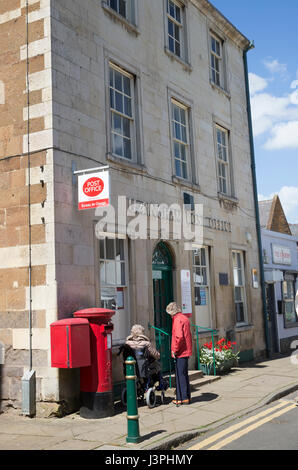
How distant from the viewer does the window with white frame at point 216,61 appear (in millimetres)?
15312

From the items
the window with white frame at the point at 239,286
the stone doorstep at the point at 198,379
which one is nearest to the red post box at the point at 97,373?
the stone doorstep at the point at 198,379

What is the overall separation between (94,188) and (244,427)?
439 centimetres

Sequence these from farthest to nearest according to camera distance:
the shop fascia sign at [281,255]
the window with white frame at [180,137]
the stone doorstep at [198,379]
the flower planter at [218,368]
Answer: the shop fascia sign at [281,255], the window with white frame at [180,137], the flower planter at [218,368], the stone doorstep at [198,379]

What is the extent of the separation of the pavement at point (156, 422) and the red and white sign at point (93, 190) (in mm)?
3433

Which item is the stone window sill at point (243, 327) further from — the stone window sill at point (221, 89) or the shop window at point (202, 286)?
the stone window sill at point (221, 89)

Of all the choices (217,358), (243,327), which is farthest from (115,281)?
(243,327)

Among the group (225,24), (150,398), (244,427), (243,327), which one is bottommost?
(244,427)

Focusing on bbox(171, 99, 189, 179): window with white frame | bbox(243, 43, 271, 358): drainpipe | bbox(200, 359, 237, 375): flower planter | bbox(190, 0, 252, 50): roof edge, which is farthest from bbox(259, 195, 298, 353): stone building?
bbox(190, 0, 252, 50): roof edge

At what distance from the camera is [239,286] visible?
49.5ft

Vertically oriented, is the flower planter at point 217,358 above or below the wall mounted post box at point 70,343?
below

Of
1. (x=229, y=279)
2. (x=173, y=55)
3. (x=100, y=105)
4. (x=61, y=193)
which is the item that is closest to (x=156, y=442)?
(x=61, y=193)

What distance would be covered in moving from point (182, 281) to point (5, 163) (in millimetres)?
5024

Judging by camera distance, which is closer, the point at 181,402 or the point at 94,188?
the point at 94,188

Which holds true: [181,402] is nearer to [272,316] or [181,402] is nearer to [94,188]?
[94,188]
